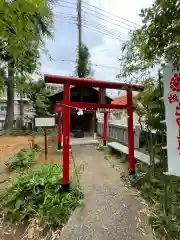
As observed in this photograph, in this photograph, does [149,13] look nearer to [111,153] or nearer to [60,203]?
[60,203]

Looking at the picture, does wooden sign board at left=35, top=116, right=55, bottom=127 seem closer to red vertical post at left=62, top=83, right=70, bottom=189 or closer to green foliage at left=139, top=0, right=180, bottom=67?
red vertical post at left=62, top=83, right=70, bottom=189

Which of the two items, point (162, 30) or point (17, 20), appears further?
point (162, 30)

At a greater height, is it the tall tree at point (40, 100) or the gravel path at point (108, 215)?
the tall tree at point (40, 100)

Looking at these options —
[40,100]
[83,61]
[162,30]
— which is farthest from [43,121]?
[83,61]

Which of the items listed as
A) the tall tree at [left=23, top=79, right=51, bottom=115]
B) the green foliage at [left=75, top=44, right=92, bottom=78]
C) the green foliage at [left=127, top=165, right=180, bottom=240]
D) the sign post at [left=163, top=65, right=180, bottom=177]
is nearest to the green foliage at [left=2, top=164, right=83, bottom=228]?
the green foliage at [left=127, top=165, right=180, bottom=240]

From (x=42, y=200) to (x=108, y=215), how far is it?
3.98 feet

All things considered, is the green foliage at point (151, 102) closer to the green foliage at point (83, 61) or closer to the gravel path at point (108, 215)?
the gravel path at point (108, 215)

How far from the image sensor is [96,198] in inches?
140

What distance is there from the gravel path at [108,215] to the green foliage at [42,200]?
222 millimetres

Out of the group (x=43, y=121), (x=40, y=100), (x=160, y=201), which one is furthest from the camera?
(x=40, y=100)

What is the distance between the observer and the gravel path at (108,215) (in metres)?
2.62

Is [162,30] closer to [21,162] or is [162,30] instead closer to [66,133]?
[66,133]

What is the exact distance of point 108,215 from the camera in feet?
9.93

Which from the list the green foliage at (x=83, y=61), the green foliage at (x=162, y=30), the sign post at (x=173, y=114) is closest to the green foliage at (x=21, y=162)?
the sign post at (x=173, y=114)
